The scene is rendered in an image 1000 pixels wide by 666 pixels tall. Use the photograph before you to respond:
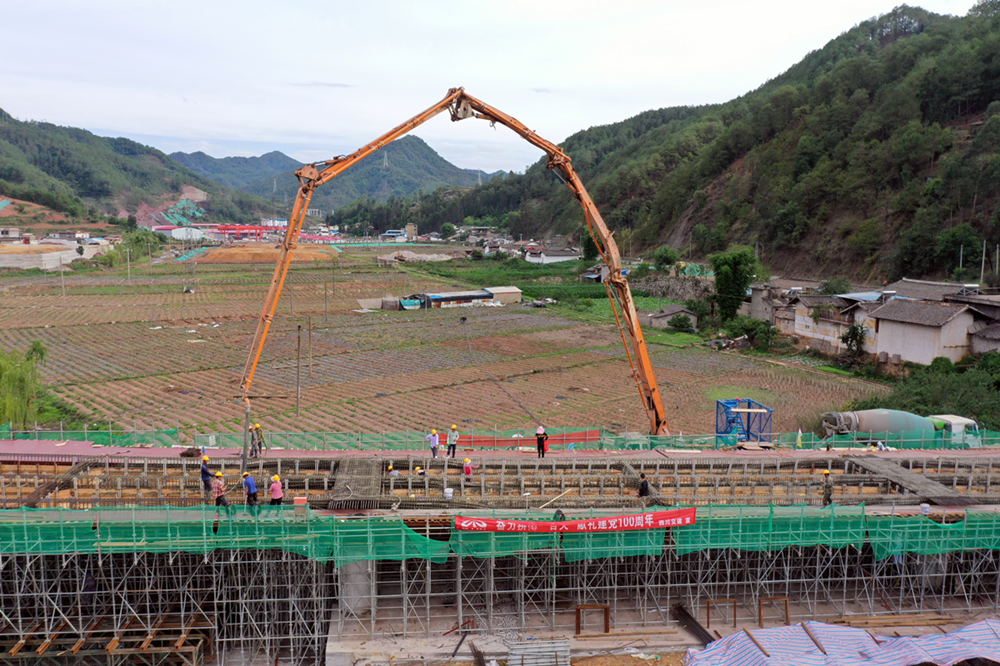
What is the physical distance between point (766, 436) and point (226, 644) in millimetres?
17957

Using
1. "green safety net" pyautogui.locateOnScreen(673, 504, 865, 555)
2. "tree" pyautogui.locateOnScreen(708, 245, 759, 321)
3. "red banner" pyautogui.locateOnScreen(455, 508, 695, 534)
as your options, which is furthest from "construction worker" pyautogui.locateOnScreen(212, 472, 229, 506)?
"tree" pyautogui.locateOnScreen(708, 245, 759, 321)

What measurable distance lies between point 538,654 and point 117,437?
13709 millimetres

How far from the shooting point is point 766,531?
567 inches

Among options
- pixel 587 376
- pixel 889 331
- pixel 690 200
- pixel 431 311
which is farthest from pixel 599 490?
pixel 690 200

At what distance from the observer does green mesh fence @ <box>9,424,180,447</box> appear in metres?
19.6

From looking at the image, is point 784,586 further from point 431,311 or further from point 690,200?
point 690,200

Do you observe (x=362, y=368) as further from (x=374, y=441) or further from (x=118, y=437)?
(x=118, y=437)

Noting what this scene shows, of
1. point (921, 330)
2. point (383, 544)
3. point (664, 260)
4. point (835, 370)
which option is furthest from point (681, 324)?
point (383, 544)

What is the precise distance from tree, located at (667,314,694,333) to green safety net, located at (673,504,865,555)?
139 feet

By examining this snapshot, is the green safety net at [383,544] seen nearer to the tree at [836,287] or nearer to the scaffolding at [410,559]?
the scaffolding at [410,559]

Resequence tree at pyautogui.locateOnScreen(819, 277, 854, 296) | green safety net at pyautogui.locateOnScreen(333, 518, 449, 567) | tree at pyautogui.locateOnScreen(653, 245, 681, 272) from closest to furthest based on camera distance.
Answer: green safety net at pyautogui.locateOnScreen(333, 518, 449, 567), tree at pyautogui.locateOnScreen(819, 277, 854, 296), tree at pyautogui.locateOnScreen(653, 245, 681, 272)

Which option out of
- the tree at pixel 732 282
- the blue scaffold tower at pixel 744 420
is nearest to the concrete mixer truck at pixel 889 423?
the blue scaffold tower at pixel 744 420

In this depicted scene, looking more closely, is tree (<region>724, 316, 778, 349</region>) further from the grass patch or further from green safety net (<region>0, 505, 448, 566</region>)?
green safety net (<region>0, 505, 448, 566</region>)

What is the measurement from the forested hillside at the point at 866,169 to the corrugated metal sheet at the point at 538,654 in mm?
49504
